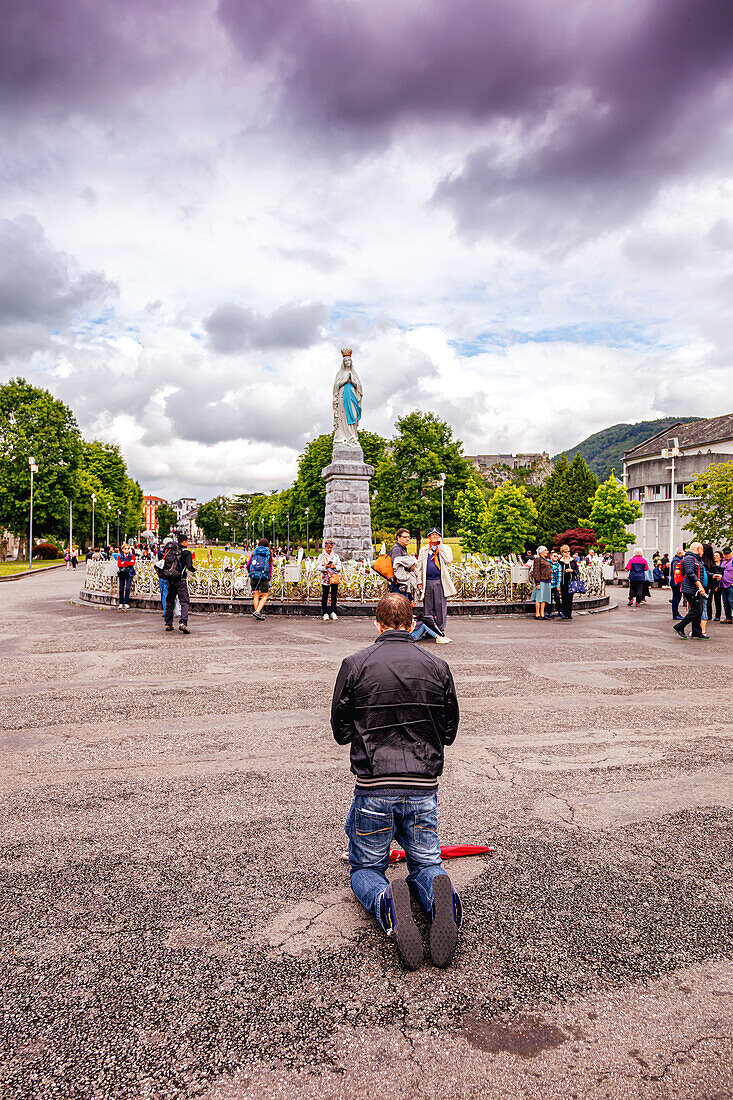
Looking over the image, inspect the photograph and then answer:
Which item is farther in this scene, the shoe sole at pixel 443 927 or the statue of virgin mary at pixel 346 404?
the statue of virgin mary at pixel 346 404

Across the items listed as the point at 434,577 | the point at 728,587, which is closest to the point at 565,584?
the point at 728,587

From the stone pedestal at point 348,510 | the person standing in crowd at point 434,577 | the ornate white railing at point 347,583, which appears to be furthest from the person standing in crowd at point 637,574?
the person standing in crowd at point 434,577

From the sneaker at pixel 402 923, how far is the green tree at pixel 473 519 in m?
57.4

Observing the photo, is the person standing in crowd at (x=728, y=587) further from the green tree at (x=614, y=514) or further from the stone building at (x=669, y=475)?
the stone building at (x=669, y=475)

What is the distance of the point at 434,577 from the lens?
41.9ft

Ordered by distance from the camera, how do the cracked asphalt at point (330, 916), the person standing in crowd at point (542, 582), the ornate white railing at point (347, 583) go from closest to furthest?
1. the cracked asphalt at point (330, 916)
2. the person standing in crowd at point (542, 582)
3. the ornate white railing at point (347, 583)

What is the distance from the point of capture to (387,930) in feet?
10.4

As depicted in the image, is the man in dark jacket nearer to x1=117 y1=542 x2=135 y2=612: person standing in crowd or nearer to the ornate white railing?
the ornate white railing

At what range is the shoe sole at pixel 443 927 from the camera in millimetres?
3008

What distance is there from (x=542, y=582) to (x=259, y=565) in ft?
22.9

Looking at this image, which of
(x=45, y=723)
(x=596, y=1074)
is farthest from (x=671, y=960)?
(x=45, y=723)

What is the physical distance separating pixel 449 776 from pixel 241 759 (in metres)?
1.71

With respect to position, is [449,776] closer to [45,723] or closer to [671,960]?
[671,960]

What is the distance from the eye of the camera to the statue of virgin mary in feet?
83.4
